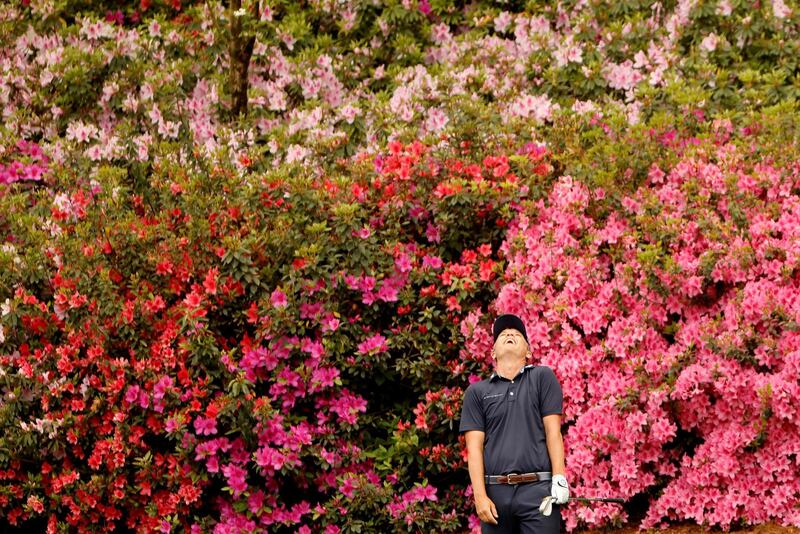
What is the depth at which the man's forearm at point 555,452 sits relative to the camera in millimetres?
4223

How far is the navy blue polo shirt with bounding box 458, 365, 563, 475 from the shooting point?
426 centimetres

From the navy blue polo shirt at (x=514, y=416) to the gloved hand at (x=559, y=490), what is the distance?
9 centimetres

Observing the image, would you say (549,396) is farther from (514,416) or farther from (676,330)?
(676,330)

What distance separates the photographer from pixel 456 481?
6.25m

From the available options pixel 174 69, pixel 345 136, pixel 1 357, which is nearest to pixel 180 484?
pixel 1 357

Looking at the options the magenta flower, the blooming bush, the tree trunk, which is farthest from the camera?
the tree trunk

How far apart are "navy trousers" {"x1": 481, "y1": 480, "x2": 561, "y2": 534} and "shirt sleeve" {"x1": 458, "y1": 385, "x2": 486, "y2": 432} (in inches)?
10.7

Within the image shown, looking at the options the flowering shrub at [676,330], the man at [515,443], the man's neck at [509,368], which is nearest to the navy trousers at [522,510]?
the man at [515,443]

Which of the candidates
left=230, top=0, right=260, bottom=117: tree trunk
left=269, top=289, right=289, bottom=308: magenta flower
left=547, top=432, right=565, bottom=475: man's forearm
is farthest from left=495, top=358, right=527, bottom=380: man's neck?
left=230, top=0, right=260, bottom=117: tree trunk

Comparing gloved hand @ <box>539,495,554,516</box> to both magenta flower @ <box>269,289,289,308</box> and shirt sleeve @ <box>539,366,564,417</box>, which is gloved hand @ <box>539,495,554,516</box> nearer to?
shirt sleeve @ <box>539,366,564,417</box>

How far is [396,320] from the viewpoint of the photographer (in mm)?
6293

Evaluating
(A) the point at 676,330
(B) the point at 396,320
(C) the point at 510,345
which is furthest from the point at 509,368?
(B) the point at 396,320

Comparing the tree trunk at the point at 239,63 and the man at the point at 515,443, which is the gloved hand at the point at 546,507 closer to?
the man at the point at 515,443

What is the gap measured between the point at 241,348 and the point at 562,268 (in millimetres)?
1878
